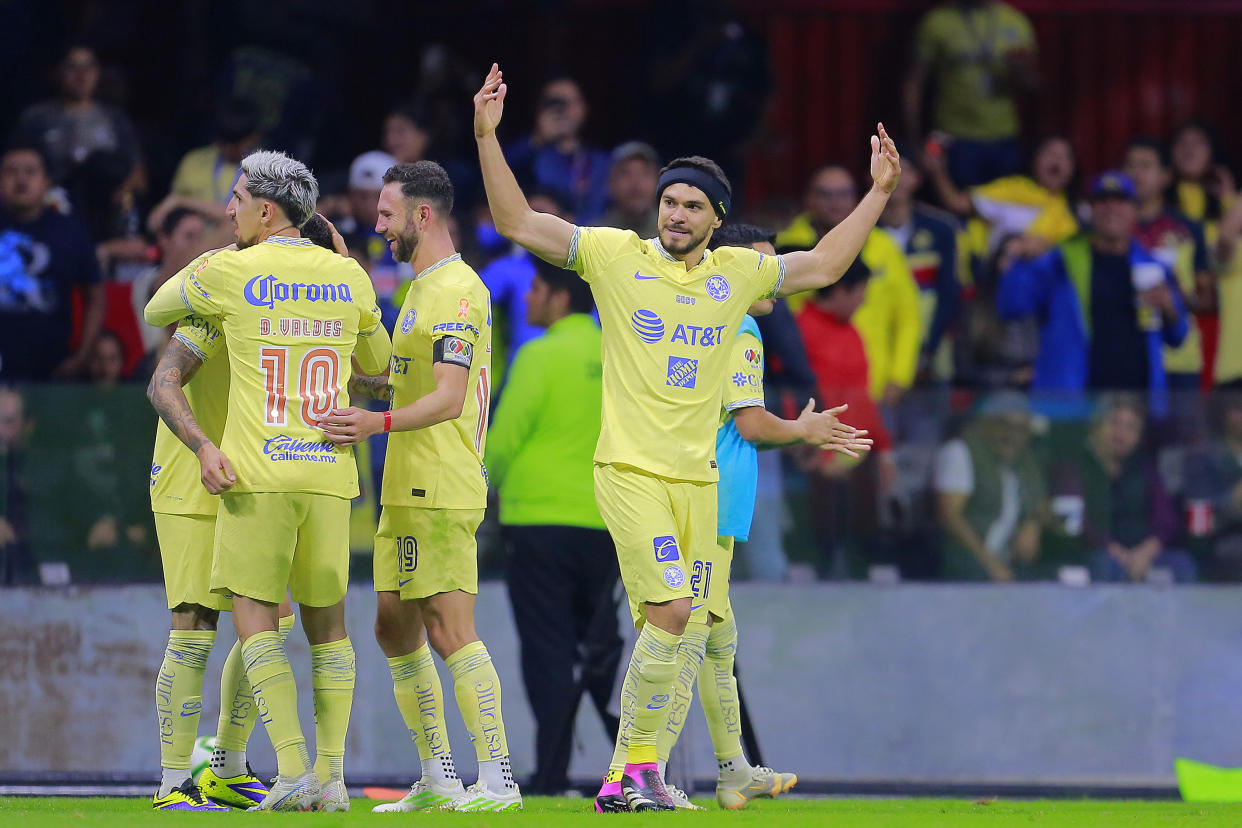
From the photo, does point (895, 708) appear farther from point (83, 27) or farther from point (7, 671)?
point (83, 27)

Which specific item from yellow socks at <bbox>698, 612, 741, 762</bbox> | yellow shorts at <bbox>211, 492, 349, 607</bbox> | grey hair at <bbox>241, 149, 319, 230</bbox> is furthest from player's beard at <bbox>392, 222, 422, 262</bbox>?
yellow socks at <bbox>698, 612, 741, 762</bbox>

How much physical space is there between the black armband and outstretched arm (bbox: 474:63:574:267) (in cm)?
45

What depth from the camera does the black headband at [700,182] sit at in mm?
7395

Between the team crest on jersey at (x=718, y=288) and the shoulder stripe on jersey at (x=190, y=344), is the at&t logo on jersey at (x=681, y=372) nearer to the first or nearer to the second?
the team crest on jersey at (x=718, y=288)

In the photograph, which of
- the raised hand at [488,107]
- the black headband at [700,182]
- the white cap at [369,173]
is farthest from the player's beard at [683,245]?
the white cap at [369,173]

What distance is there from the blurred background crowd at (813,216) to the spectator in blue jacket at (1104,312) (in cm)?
2

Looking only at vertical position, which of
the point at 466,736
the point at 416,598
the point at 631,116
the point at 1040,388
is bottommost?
the point at 466,736

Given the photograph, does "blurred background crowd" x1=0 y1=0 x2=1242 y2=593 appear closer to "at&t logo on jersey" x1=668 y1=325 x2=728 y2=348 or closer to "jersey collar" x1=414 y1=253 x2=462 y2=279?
"jersey collar" x1=414 y1=253 x2=462 y2=279

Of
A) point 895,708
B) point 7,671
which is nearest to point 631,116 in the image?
point 895,708

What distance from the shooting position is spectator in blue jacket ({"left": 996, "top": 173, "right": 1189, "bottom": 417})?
41.3 ft

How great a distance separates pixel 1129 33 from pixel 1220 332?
474 centimetres

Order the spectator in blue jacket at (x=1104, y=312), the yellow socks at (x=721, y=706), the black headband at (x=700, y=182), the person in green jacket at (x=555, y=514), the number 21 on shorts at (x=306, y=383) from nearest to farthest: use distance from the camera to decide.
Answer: the number 21 on shorts at (x=306, y=383), the black headband at (x=700, y=182), the yellow socks at (x=721, y=706), the person in green jacket at (x=555, y=514), the spectator in blue jacket at (x=1104, y=312)

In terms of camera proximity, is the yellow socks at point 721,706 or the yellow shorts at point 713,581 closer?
the yellow shorts at point 713,581

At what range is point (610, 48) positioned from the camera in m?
16.8
